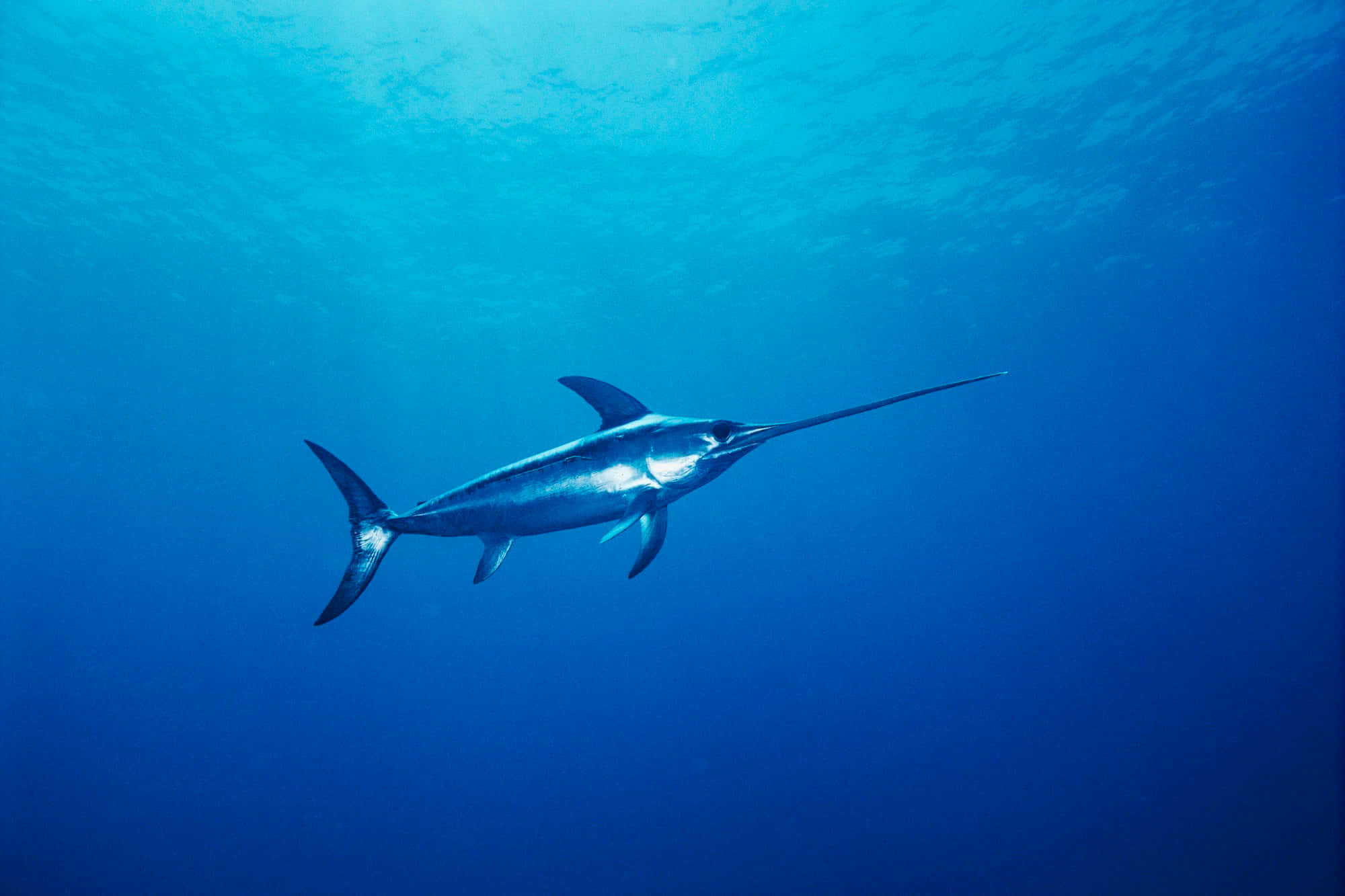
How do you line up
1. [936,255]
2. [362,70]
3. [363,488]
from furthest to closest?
[936,255]
[362,70]
[363,488]

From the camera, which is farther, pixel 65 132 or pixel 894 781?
pixel 894 781

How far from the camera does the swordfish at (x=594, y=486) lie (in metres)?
2.51

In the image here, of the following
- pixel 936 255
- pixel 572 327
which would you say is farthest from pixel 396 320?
pixel 936 255

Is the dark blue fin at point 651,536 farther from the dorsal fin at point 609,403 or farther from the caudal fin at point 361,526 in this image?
the caudal fin at point 361,526

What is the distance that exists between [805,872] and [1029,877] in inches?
160

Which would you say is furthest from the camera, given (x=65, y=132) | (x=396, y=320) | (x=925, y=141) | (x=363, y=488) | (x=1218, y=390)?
(x=1218, y=390)

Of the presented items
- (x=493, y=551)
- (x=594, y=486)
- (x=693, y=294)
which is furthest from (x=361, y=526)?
(x=693, y=294)

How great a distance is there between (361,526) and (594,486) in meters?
1.28

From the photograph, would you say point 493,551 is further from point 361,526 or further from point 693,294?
point 693,294

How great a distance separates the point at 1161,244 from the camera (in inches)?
746

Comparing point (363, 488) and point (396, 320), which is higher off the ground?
point (396, 320)

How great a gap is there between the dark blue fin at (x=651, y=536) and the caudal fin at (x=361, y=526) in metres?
1.23

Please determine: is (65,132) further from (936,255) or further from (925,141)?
(936,255)

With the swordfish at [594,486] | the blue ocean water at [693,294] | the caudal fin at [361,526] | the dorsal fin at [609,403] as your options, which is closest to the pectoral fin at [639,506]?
the swordfish at [594,486]
